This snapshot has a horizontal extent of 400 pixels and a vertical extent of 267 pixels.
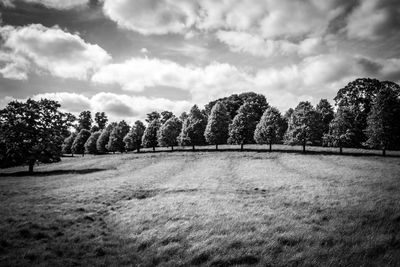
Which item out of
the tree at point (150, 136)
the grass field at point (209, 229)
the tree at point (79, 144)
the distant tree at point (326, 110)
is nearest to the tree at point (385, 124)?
the distant tree at point (326, 110)

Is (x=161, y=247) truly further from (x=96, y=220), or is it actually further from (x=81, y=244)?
(x=96, y=220)

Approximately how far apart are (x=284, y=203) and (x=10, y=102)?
4747cm

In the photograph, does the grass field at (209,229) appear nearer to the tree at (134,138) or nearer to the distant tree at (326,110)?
the tree at (134,138)

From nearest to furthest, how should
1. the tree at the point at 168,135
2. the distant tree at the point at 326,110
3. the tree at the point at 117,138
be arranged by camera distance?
the tree at the point at 168,135
the distant tree at the point at 326,110
the tree at the point at 117,138

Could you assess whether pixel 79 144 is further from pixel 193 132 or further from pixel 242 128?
pixel 242 128

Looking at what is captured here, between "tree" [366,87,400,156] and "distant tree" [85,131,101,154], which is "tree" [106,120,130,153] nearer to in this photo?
"distant tree" [85,131,101,154]

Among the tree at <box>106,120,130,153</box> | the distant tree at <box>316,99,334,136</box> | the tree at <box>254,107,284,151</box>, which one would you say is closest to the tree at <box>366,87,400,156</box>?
the tree at <box>254,107,284,151</box>

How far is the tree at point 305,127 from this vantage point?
47.0 metres

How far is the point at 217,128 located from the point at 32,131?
133 ft

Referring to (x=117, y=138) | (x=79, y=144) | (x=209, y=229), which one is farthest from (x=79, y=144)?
(x=209, y=229)

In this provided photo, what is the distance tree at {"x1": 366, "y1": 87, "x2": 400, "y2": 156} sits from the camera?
132ft

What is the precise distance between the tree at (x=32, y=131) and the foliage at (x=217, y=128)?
32962 millimetres

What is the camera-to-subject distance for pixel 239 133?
54.9m

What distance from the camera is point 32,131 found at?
37.2 metres
